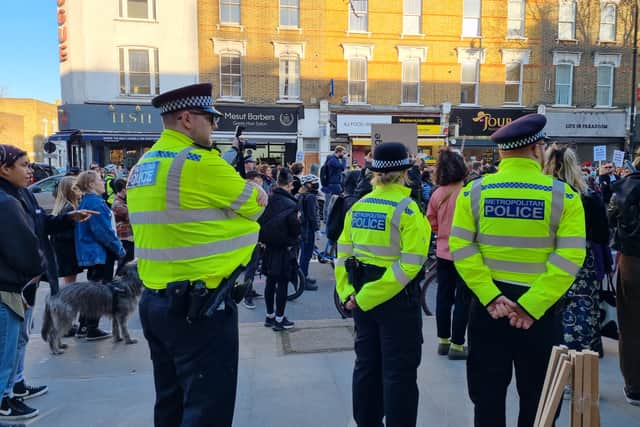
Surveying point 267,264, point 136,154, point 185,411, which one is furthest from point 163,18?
point 185,411

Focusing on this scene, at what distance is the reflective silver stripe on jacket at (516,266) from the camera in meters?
2.64

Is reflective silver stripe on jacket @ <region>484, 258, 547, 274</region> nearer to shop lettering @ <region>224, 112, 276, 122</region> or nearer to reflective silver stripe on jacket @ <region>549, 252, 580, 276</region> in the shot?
reflective silver stripe on jacket @ <region>549, 252, 580, 276</region>

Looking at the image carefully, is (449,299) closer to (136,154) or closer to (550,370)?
(550,370)

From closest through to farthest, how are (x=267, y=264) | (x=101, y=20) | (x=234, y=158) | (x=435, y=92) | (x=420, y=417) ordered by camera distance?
1. (x=234, y=158)
2. (x=420, y=417)
3. (x=267, y=264)
4. (x=101, y=20)
5. (x=435, y=92)

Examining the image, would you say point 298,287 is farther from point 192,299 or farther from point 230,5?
point 230,5

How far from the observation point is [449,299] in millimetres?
4840

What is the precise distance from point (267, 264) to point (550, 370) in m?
3.95

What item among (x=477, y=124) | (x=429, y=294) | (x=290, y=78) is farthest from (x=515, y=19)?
(x=429, y=294)

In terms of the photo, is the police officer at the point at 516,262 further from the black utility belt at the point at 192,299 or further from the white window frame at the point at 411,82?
the white window frame at the point at 411,82

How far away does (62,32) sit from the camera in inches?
797

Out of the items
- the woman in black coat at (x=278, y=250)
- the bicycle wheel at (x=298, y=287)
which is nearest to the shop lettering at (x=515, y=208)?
the woman in black coat at (x=278, y=250)

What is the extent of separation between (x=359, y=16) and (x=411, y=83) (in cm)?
373

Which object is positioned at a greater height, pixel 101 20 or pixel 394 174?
pixel 101 20

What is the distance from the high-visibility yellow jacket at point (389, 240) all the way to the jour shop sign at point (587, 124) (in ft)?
71.8
